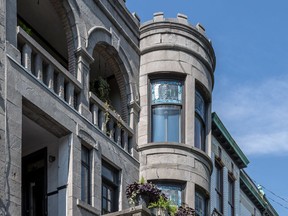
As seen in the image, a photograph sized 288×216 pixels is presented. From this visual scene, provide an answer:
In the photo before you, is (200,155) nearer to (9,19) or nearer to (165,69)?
(165,69)

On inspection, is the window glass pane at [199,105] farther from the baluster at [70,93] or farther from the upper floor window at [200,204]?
the baluster at [70,93]

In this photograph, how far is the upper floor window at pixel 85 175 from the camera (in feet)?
71.0

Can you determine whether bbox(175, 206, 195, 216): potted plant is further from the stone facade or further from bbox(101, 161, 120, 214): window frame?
bbox(101, 161, 120, 214): window frame

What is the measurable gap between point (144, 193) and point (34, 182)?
2.95 m

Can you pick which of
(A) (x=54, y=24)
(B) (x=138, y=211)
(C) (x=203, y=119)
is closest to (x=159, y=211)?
(B) (x=138, y=211)

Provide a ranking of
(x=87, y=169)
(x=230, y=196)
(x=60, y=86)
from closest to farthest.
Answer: (x=60, y=86), (x=87, y=169), (x=230, y=196)

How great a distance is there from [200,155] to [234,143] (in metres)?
7.82

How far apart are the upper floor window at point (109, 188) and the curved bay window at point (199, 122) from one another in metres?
3.61

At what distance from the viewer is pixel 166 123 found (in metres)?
26.1

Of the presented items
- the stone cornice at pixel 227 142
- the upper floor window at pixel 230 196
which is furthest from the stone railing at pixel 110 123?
the upper floor window at pixel 230 196

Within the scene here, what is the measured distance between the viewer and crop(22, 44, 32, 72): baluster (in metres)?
19.8

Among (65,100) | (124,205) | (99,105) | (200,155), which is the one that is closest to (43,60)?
(65,100)

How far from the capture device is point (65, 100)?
21.5 meters

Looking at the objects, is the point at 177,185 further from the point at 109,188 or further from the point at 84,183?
the point at 84,183
